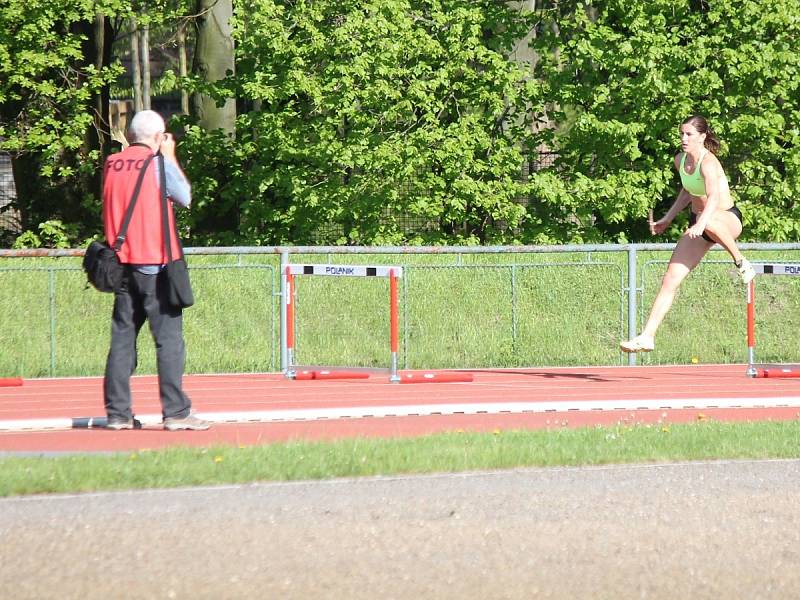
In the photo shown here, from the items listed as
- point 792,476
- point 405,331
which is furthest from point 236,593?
point 405,331

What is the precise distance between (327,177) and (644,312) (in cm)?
683

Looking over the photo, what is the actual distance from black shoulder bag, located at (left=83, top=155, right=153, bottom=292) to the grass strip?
52.3 inches

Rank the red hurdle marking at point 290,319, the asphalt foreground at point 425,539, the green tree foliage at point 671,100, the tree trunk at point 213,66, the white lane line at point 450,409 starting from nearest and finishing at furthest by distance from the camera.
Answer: the asphalt foreground at point 425,539 → the white lane line at point 450,409 → the red hurdle marking at point 290,319 → the green tree foliage at point 671,100 → the tree trunk at point 213,66

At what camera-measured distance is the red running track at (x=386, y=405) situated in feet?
32.8

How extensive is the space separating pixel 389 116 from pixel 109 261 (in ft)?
43.5

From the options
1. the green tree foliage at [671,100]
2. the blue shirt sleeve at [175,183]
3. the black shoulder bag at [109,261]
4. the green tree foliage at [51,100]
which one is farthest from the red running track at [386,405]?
the green tree foliage at [51,100]

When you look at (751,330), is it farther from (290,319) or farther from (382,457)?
(382,457)

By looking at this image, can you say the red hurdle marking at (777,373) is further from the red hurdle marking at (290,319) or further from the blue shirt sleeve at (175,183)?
the blue shirt sleeve at (175,183)

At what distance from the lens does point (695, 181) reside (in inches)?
507

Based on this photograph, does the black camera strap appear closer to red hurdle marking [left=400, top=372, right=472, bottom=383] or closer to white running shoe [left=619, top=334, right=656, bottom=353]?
white running shoe [left=619, top=334, right=656, bottom=353]

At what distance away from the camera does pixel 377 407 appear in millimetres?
11828

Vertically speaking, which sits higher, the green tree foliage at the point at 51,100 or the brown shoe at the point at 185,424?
the green tree foliage at the point at 51,100

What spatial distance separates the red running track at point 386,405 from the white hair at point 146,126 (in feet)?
6.61

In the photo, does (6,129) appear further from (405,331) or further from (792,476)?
(792,476)
